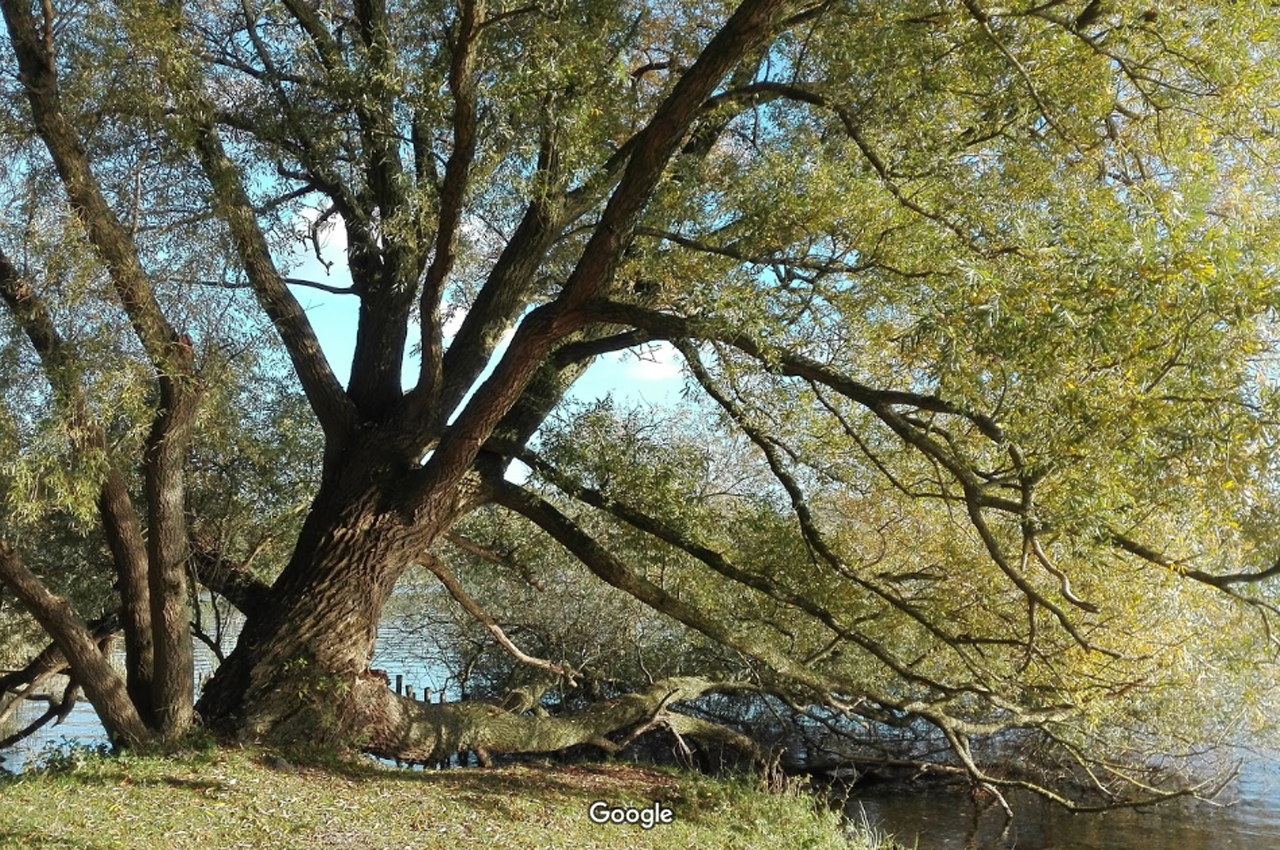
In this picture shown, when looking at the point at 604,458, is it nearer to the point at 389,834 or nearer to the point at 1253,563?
the point at 389,834

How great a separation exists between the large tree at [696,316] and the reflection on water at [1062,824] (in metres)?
1.93

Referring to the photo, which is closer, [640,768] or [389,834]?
[389,834]

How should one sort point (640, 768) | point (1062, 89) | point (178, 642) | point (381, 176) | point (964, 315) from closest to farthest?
point (964, 315), point (1062, 89), point (178, 642), point (381, 176), point (640, 768)

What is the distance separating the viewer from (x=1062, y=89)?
678cm

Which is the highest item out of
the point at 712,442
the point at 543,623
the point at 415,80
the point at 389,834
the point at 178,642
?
the point at 415,80

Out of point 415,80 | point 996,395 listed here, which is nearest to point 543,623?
point 415,80

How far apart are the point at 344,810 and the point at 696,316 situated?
150 inches

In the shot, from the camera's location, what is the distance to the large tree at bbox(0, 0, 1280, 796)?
17.1ft

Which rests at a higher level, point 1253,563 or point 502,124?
point 502,124

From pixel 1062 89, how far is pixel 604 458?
4486mm

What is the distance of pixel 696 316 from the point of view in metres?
6.56

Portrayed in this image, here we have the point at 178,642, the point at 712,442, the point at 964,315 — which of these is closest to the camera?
the point at 964,315

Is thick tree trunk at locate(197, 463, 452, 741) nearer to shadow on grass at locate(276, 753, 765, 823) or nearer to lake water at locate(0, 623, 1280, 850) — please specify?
shadow on grass at locate(276, 753, 765, 823)

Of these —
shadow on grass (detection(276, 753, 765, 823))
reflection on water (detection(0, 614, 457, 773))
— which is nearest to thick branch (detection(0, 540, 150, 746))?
shadow on grass (detection(276, 753, 765, 823))
